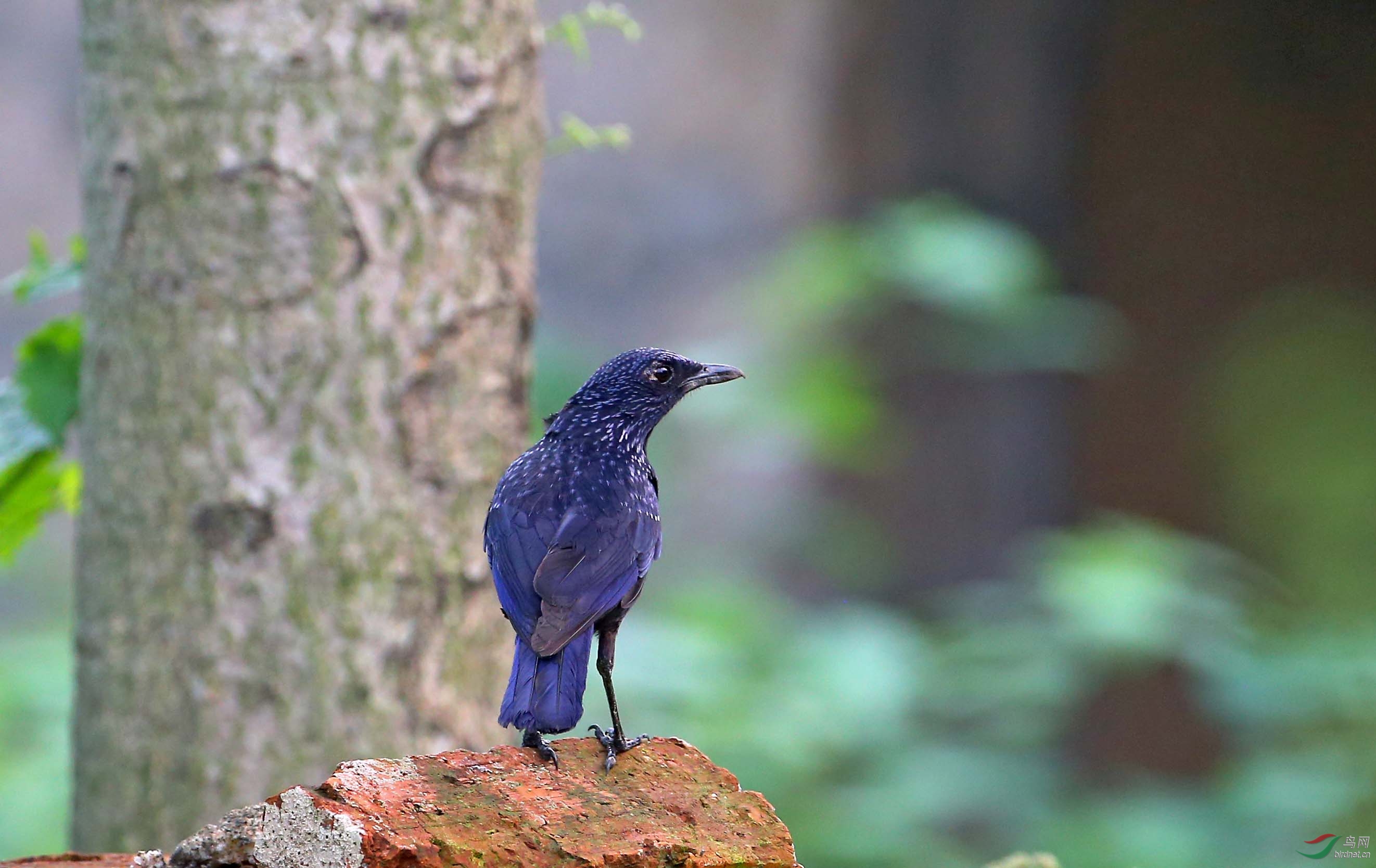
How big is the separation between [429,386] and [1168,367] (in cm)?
631

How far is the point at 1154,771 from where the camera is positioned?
24.2 ft

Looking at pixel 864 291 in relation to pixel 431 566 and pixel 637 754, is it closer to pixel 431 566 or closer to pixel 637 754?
pixel 431 566

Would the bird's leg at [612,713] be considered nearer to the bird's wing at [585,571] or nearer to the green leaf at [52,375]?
the bird's wing at [585,571]

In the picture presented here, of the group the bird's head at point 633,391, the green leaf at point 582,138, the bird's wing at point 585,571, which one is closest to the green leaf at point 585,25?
the green leaf at point 582,138

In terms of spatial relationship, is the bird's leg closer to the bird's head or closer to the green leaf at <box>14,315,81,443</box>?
the bird's head

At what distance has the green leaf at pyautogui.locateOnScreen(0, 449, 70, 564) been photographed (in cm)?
232

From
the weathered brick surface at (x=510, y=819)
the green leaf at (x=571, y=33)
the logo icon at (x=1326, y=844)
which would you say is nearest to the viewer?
the weathered brick surface at (x=510, y=819)

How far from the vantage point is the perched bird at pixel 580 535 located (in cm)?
133

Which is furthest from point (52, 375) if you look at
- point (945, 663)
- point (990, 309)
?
point (990, 309)

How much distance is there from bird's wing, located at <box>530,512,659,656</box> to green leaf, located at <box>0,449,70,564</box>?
1.36 metres

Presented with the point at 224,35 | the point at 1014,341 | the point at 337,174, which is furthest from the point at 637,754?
the point at 1014,341

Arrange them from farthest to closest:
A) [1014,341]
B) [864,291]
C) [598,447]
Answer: [1014,341], [864,291], [598,447]

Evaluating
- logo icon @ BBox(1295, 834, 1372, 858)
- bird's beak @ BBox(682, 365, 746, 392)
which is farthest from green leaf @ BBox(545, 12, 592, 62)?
logo icon @ BBox(1295, 834, 1372, 858)

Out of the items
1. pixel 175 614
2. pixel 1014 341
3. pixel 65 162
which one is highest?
pixel 65 162
